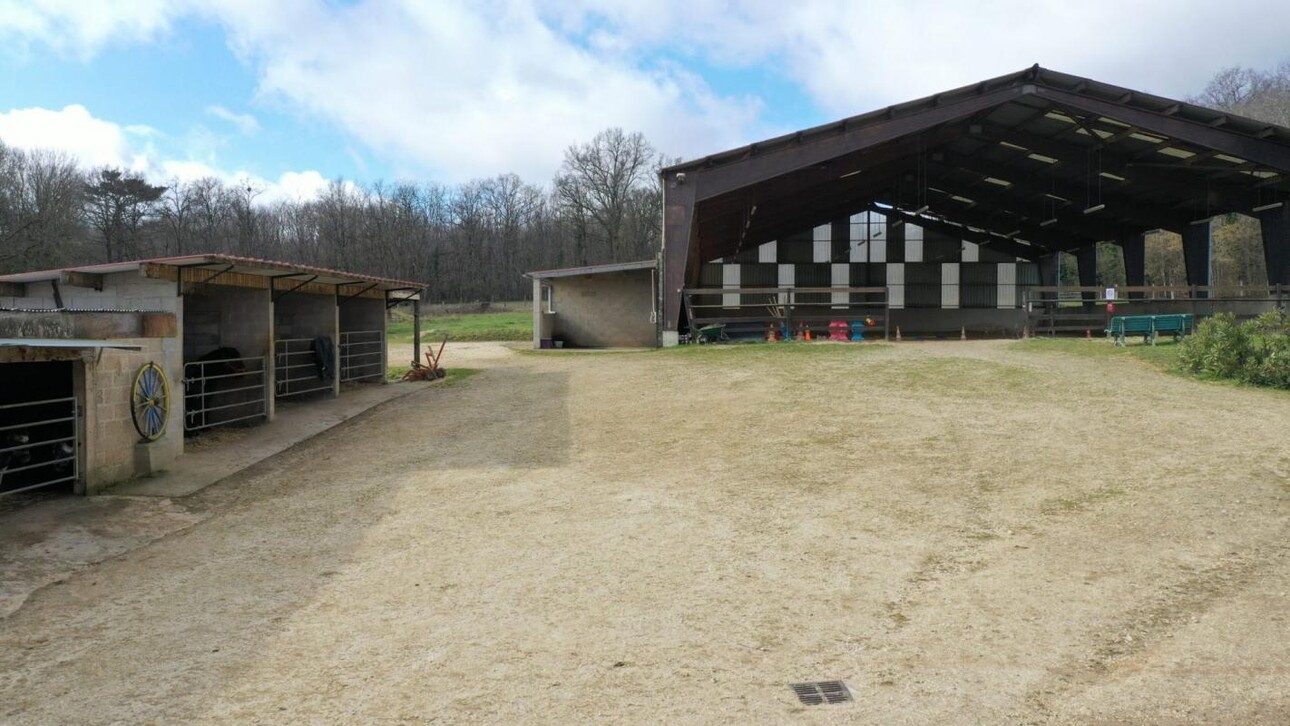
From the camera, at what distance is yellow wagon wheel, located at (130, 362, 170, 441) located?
Result: 8219 millimetres

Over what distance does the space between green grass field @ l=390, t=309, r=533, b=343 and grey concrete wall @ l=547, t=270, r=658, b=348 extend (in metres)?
8.01

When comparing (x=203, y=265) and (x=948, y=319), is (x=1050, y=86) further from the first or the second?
(x=203, y=265)

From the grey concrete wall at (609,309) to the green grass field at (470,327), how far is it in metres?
8.01

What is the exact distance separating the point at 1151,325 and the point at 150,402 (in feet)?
63.3

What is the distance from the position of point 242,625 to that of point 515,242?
2367 inches

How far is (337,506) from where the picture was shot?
7.08m

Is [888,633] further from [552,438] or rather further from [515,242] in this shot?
[515,242]

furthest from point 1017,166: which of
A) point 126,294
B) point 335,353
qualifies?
point 126,294

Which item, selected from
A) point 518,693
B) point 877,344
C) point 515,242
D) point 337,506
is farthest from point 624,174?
point 518,693

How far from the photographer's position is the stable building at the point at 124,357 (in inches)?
294

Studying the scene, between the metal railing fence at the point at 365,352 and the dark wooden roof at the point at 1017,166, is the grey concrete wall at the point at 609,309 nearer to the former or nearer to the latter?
the dark wooden roof at the point at 1017,166

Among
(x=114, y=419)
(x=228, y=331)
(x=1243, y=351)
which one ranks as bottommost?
(x=114, y=419)

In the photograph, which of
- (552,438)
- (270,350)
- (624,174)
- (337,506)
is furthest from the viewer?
(624,174)

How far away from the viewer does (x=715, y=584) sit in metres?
4.84
